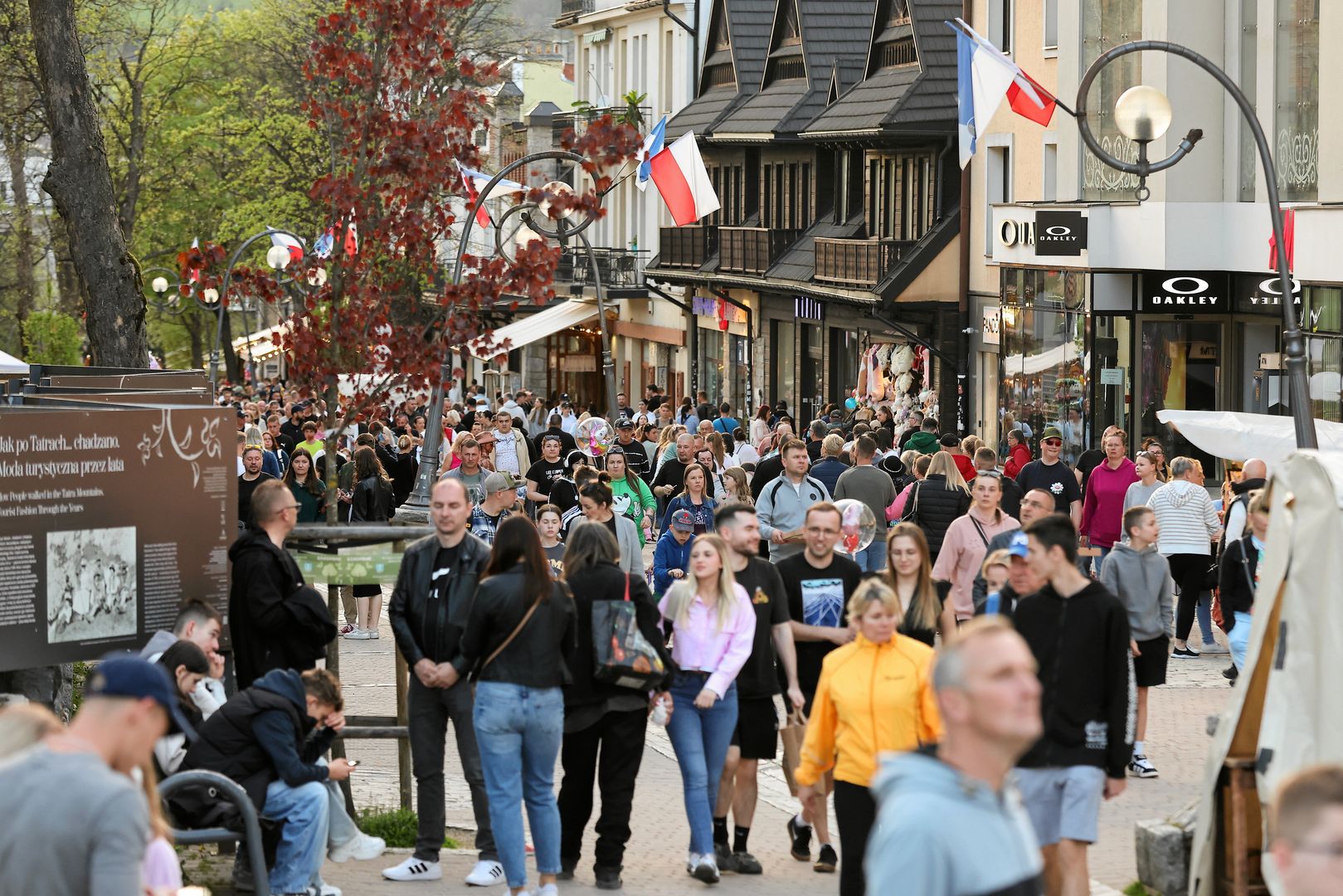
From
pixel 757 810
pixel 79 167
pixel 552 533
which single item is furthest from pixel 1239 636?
pixel 79 167

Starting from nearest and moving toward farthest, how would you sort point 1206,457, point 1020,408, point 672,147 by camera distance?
point 1206,457 → point 672,147 → point 1020,408

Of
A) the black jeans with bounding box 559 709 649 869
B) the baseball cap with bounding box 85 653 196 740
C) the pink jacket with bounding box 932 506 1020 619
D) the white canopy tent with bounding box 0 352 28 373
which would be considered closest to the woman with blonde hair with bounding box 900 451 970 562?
the pink jacket with bounding box 932 506 1020 619

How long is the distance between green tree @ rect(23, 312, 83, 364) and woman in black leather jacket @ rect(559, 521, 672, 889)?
1197 inches

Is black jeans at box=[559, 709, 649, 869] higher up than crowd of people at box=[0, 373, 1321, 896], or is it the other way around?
crowd of people at box=[0, 373, 1321, 896]

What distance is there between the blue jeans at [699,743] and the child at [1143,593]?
2.70 metres

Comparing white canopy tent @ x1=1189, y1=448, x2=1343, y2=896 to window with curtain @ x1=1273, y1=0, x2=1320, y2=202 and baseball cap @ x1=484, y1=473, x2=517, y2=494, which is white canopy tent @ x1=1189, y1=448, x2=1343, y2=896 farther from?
window with curtain @ x1=1273, y1=0, x2=1320, y2=202

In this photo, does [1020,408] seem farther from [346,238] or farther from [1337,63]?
[346,238]

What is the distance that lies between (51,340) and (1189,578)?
2737cm

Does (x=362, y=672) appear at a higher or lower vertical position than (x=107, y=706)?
lower

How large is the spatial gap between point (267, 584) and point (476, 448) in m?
7.73

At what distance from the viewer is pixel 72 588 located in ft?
30.1

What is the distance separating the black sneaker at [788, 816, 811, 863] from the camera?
391 inches

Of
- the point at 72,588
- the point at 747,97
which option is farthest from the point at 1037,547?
the point at 747,97

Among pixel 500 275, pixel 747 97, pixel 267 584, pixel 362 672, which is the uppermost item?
pixel 747 97
